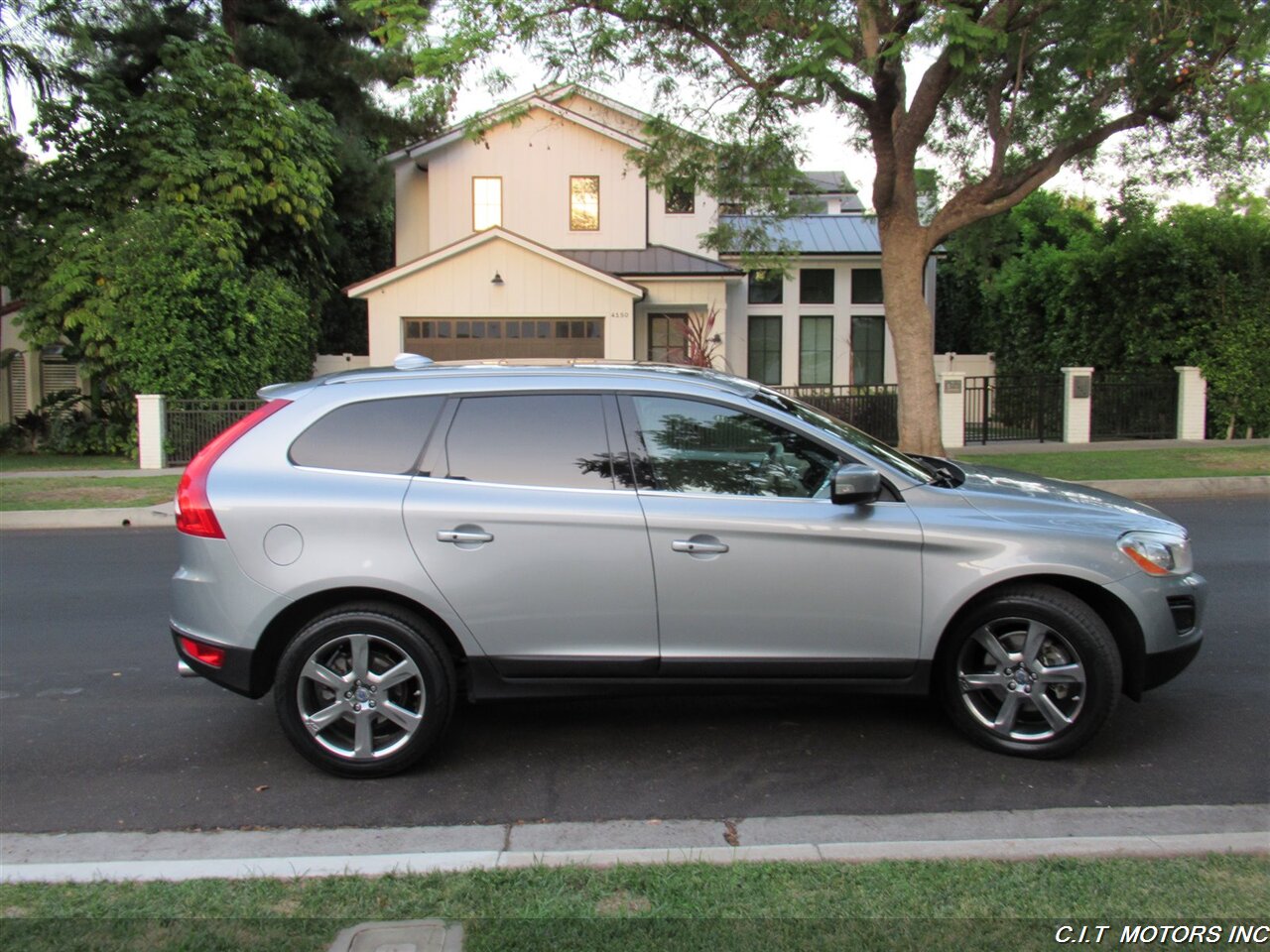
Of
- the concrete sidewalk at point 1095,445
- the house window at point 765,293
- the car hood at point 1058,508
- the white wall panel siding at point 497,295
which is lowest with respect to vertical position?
the concrete sidewalk at point 1095,445

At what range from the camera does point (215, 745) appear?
492 centimetres

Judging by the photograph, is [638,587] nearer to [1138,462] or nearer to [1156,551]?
[1156,551]

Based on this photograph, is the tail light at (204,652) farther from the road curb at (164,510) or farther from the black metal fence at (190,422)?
the black metal fence at (190,422)

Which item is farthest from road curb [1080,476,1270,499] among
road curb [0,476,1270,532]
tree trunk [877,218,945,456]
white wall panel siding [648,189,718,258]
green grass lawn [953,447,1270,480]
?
white wall panel siding [648,189,718,258]

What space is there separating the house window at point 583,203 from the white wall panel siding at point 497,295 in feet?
13.2

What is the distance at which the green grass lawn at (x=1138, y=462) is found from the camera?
14.9 m

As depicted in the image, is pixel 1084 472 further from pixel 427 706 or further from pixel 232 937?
pixel 232 937

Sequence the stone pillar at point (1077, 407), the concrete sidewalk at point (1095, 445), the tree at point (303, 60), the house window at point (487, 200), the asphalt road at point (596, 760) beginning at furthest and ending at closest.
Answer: the house window at point (487, 200) → the tree at point (303, 60) → the stone pillar at point (1077, 407) → the concrete sidewalk at point (1095, 445) → the asphalt road at point (596, 760)

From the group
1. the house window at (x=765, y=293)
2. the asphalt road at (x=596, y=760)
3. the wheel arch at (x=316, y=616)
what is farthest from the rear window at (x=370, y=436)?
the house window at (x=765, y=293)

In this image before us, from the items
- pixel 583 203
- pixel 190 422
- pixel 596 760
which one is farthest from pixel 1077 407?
pixel 596 760

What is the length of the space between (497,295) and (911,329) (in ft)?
36.7

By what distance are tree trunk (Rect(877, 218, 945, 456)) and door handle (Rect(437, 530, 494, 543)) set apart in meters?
11.6

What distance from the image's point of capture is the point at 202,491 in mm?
4473

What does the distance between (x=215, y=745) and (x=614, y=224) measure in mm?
23186
